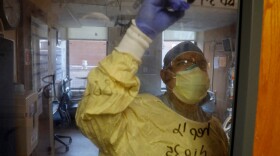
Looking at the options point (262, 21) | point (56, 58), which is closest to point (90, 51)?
point (56, 58)

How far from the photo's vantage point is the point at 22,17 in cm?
106

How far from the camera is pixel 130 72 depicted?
60 cm

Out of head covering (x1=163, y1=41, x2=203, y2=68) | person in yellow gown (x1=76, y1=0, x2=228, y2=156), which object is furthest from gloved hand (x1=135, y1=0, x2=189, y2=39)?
head covering (x1=163, y1=41, x2=203, y2=68)

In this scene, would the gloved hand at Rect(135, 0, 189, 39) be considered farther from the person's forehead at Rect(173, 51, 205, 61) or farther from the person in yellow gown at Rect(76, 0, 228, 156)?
the person's forehead at Rect(173, 51, 205, 61)

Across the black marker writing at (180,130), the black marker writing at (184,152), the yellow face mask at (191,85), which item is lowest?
the black marker writing at (184,152)

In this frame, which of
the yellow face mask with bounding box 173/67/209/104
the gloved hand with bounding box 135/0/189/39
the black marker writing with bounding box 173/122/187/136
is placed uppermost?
the gloved hand with bounding box 135/0/189/39

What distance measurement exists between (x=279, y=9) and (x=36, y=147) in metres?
1.27

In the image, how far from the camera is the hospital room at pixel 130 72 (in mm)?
607

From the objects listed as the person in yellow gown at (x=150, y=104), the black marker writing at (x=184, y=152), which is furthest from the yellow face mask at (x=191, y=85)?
the black marker writing at (x=184, y=152)

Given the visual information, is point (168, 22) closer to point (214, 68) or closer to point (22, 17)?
point (214, 68)

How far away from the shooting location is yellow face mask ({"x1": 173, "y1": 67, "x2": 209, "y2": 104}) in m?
0.80

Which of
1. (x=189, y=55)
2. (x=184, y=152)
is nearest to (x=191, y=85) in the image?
(x=189, y=55)

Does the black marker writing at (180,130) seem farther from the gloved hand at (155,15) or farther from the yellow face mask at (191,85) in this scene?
the gloved hand at (155,15)

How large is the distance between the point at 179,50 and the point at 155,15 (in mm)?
237
